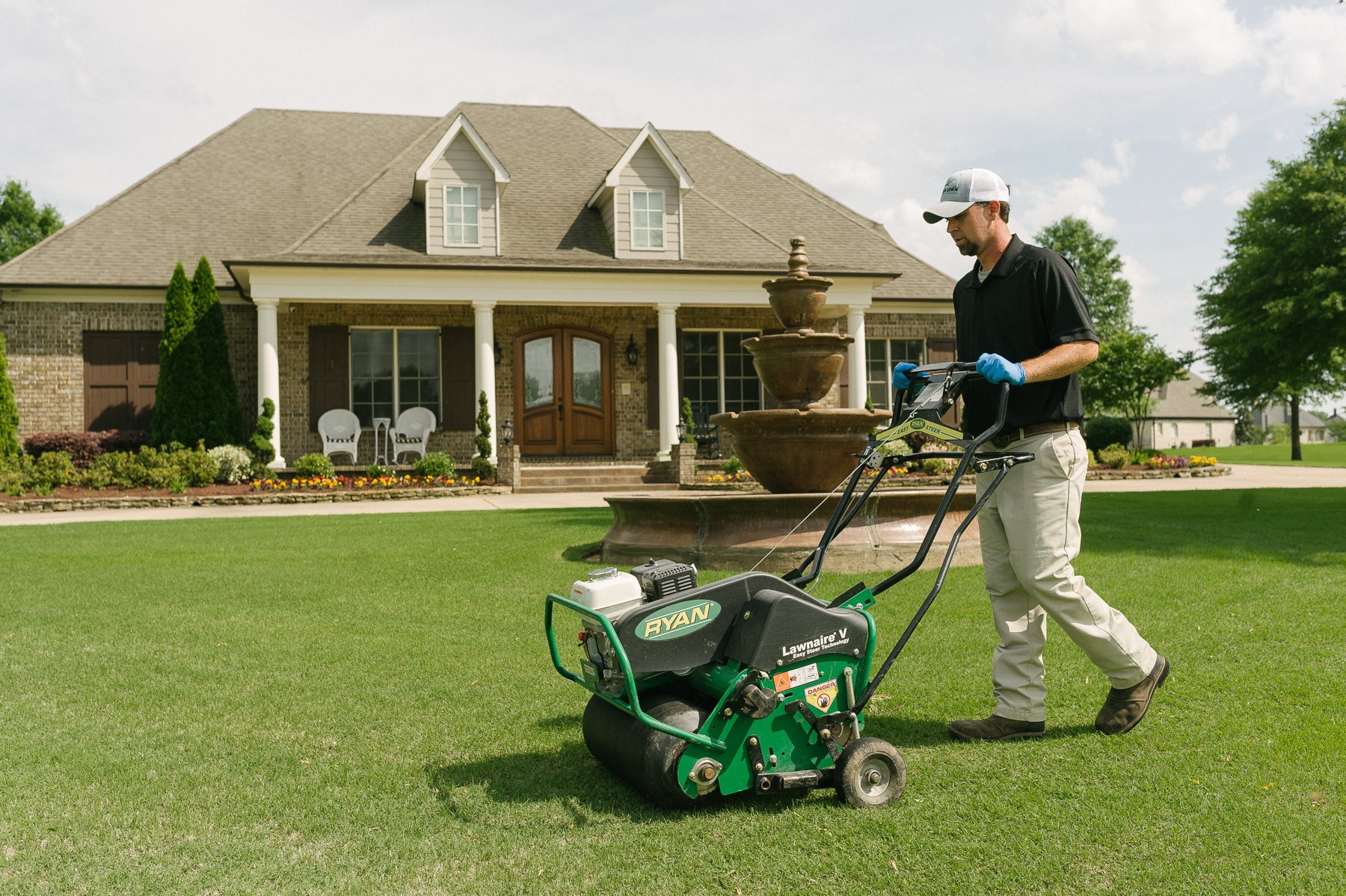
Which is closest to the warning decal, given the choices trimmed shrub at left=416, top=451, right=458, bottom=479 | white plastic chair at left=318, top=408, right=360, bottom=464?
trimmed shrub at left=416, top=451, right=458, bottom=479

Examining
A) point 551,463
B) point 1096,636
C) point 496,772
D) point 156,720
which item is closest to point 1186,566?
point 1096,636

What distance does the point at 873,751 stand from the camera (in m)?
3.11

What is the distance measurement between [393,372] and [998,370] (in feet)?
58.9

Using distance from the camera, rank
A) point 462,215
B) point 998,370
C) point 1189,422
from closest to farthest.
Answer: point 998,370 < point 462,215 < point 1189,422

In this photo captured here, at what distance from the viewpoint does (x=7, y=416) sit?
58.6 ft

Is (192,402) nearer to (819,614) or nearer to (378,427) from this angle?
(378,427)

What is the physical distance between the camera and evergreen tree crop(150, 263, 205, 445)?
712 inches

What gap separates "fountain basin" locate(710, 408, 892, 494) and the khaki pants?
4.57m

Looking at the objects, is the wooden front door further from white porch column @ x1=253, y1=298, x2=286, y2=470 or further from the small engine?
the small engine

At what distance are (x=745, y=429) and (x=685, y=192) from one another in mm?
14204

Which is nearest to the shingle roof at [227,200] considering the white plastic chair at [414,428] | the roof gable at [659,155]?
the white plastic chair at [414,428]

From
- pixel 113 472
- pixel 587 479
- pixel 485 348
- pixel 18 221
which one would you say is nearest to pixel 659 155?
pixel 485 348

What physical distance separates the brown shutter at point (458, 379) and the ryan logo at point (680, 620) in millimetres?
17334

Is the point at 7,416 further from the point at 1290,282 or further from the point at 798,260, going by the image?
the point at 1290,282
